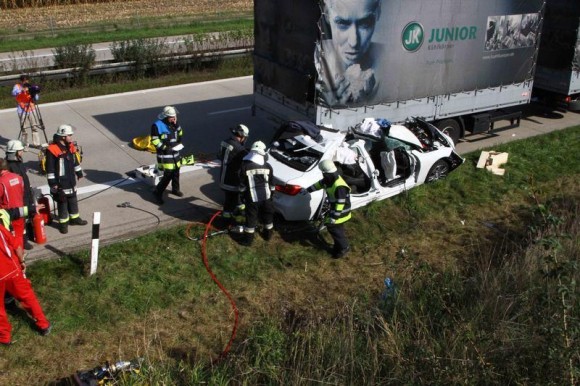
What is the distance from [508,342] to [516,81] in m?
9.06

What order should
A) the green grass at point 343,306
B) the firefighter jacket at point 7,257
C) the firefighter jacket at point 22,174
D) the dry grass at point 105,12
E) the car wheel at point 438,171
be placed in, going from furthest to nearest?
1. the dry grass at point 105,12
2. the car wheel at point 438,171
3. the firefighter jacket at point 22,174
4. the firefighter jacket at point 7,257
5. the green grass at point 343,306

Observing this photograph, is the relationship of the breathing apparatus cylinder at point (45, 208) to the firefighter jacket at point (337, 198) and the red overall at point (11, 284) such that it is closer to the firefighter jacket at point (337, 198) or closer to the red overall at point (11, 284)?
the red overall at point (11, 284)

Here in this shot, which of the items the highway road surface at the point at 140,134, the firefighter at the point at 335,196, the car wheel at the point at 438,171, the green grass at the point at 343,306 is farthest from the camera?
the car wheel at the point at 438,171

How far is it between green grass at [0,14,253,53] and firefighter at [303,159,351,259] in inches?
727

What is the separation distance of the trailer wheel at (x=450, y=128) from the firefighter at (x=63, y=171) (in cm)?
740

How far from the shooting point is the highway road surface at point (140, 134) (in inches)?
381

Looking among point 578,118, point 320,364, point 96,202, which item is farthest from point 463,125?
point 320,364

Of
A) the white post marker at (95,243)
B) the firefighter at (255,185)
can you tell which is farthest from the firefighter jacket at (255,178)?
the white post marker at (95,243)

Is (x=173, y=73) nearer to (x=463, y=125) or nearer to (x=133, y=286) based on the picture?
(x=463, y=125)

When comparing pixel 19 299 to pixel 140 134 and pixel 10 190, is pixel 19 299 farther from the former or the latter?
pixel 140 134

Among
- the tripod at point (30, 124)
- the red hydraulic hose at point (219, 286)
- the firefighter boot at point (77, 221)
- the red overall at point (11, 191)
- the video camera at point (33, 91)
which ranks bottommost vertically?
the red hydraulic hose at point (219, 286)

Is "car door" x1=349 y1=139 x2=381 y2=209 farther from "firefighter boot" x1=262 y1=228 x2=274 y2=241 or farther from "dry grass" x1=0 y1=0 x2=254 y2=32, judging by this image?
"dry grass" x1=0 y1=0 x2=254 y2=32

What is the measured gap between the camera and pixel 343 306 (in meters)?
7.33

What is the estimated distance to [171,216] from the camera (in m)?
9.89
